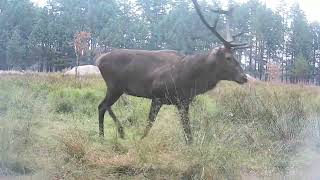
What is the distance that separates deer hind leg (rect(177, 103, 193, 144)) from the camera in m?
5.48

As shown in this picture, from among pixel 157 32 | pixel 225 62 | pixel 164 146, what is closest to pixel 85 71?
pixel 157 32

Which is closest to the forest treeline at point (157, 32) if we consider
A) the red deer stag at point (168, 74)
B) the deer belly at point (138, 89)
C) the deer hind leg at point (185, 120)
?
the red deer stag at point (168, 74)

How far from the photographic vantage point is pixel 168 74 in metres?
7.23

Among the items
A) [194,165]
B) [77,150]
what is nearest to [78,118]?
[77,150]

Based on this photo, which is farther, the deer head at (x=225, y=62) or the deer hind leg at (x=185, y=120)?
the deer head at (x=225, y=62)

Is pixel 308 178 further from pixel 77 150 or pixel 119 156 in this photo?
pixel 77 150

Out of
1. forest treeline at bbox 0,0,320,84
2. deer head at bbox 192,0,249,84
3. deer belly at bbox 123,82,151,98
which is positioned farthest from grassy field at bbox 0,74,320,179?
forest treeline at bbox 0,0,320,84

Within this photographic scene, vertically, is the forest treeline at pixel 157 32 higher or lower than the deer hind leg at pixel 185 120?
higher

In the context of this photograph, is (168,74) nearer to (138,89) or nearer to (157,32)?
(138,89)

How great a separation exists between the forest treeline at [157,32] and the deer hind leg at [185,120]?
4125 mm

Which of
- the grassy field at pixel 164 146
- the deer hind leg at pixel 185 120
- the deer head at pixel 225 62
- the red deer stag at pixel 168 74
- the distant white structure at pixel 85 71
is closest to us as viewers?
the grassy field at pixel 164 146

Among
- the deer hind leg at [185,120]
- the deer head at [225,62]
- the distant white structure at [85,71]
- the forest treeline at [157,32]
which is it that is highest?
the forest treeline at [157,32]

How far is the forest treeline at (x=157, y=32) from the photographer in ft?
40.7

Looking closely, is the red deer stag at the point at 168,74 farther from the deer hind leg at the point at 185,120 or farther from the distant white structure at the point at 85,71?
the distant white structure at the point at 85,71
